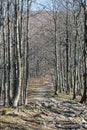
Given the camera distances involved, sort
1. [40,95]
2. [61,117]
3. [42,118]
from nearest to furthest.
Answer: [42,118], [61,117], [40,95]

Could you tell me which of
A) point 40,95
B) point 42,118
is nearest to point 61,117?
point 42,118

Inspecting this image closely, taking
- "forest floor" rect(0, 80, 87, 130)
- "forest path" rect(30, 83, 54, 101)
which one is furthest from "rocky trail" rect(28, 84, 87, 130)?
"forest path" rect(30, 83, 54, 101)

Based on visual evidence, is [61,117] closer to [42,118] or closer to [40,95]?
[42,118]

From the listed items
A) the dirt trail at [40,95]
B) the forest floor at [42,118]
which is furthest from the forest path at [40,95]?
the forest floor at [42,118]

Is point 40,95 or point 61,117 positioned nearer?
point 61,117

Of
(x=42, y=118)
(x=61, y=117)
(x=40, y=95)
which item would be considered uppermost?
(x=42, y=118)

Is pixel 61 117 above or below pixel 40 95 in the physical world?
above

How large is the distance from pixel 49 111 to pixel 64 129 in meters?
2.38

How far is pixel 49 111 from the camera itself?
13.7 meters

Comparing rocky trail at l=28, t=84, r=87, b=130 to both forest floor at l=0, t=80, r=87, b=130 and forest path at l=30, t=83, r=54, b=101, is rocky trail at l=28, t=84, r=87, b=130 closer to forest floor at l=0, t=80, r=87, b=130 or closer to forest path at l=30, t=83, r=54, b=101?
forest floor at l=0, t=80, r=87, b=130

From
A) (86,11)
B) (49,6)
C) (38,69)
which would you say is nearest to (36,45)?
(38,69)

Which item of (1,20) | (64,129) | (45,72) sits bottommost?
(45,72)

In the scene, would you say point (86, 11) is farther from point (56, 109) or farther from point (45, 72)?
point (45, 72)

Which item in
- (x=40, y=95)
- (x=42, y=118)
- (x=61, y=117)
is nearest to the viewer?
(x=42, y=118)
